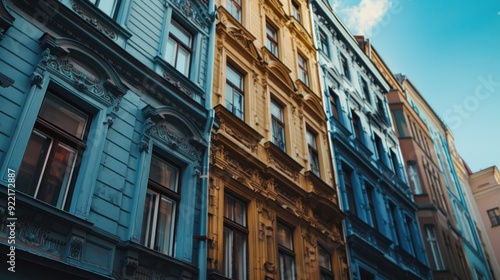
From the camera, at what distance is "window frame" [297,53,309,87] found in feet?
52.9

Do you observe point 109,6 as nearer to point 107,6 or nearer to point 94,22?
point 107,6

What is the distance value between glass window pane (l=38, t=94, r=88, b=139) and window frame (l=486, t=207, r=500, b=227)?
39.0m

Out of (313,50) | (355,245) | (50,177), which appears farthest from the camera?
(313,50)

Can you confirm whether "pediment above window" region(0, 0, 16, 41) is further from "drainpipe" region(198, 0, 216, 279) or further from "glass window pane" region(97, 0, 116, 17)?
"drainpipe" region(198, 0, 216, 279)

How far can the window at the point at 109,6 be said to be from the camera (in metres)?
8.77

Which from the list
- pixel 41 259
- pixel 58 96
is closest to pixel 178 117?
pixel 58 96

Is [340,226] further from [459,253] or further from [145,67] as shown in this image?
[459,253]

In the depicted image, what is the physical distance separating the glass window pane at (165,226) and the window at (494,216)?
37.2 metres

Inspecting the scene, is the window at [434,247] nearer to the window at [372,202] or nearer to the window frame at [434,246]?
the window frame at [434,246]

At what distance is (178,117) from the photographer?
29.3ft

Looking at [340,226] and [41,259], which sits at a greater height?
[340,226]

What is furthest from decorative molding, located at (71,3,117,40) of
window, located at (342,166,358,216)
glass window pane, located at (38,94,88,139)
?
window, located at (342,166,358,216)

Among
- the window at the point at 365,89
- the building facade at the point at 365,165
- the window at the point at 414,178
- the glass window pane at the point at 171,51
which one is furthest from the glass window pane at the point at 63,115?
the window at the point at 414,178

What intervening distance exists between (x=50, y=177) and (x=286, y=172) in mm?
6815
